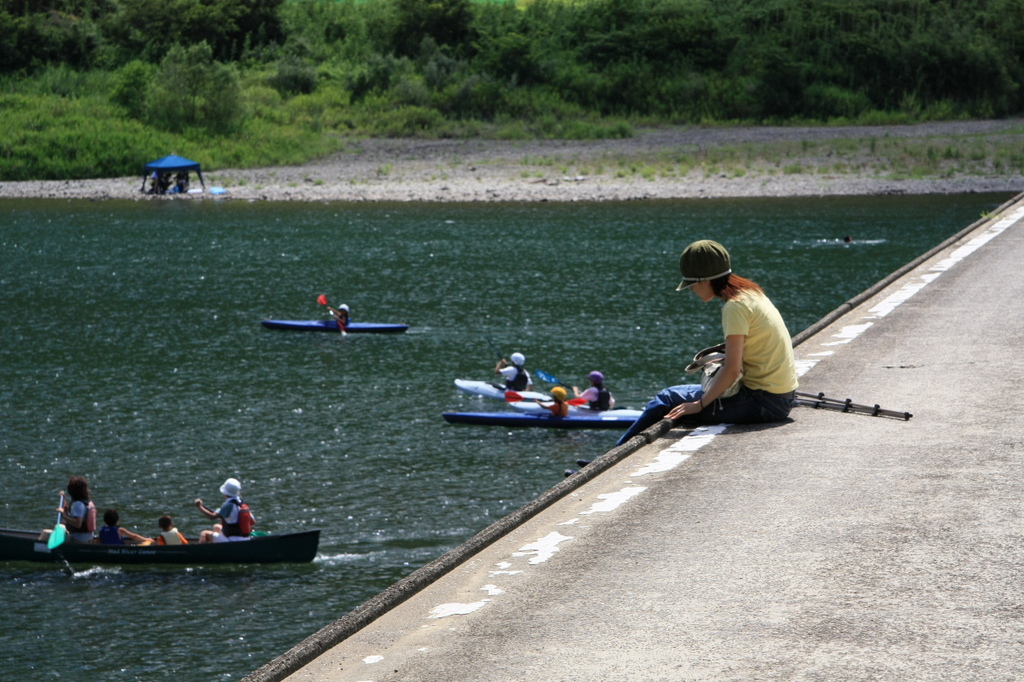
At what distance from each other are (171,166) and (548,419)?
55.1 metres

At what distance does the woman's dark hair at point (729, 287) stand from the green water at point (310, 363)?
300 inches

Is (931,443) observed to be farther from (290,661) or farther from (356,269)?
(356,269)

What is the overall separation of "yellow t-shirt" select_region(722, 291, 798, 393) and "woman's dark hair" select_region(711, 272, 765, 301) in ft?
0.18

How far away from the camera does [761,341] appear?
11.4m

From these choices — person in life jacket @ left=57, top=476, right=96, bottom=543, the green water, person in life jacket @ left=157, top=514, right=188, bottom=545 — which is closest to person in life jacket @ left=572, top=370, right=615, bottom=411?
the green water

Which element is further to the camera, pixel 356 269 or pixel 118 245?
pixel 118 245

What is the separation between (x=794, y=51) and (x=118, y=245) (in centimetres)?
5367

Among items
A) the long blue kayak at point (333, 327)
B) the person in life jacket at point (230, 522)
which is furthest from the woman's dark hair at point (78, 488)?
the long blue kayak at point (333, 327)

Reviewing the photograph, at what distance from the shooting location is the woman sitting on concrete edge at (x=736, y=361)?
36.1 ft

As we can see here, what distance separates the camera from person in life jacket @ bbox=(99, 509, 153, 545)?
18797 millimetres

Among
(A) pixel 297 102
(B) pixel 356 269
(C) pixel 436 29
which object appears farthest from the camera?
(C) pixel 436 29

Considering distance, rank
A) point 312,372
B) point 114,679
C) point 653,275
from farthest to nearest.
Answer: point 653,275
point 312,372
point 114,679

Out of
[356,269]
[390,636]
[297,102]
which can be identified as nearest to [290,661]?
[390,636]

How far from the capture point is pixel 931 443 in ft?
36.8
